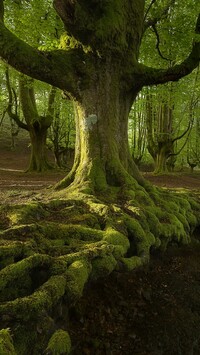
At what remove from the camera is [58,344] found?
8.67 feet

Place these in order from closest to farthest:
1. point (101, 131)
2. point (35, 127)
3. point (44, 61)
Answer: point (44, 61), point (101, 131), point (35, 127)

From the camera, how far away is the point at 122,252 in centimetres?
434

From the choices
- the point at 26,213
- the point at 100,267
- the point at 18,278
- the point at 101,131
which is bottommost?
the point at 100,267

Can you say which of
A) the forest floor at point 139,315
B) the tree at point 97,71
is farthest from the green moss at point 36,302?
the tree at point 97,71

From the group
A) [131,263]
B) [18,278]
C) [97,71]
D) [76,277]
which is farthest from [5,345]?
[97,71]

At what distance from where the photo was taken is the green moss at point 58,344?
8.44 feet

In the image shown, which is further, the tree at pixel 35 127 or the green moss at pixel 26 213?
the tree at pixel 35 127

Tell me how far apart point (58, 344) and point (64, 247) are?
152 cm

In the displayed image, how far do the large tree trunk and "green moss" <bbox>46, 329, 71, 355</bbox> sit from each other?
13.9 feet

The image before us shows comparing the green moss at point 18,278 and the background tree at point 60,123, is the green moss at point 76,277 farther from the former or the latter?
the background tree at point 60,123

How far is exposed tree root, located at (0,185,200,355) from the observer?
2629 mm

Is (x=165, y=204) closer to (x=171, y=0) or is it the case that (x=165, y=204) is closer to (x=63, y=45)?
(x=63, y=45)

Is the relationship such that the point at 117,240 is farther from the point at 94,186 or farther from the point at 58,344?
the point at 94,186

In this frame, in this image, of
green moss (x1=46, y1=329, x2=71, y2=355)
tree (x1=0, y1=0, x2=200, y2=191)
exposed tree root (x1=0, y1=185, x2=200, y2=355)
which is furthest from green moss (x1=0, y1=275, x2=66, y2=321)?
tree (x1=0, y1=0, x2=200, y2=191)
